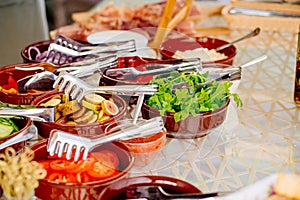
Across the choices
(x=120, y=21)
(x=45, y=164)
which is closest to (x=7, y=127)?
(x=45, y=164)

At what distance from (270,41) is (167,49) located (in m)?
0.43

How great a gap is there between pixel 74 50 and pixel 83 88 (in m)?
0.29

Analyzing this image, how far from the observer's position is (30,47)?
1368mm

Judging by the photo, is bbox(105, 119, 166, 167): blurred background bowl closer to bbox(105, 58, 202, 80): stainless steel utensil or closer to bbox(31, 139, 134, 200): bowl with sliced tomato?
bbox(31, 139, 134, 200): bowl with sliced tomato

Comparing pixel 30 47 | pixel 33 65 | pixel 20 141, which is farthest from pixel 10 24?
pixel 20 141

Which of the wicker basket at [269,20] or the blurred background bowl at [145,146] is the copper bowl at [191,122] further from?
the wicker basket at [269,20]

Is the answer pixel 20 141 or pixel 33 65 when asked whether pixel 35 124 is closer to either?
pixel 20 141

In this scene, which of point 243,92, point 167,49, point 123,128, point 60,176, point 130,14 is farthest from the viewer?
point 130,14

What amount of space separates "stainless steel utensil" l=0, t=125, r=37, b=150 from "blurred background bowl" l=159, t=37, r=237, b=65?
1.70 ft

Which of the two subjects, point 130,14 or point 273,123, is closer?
point 273,123

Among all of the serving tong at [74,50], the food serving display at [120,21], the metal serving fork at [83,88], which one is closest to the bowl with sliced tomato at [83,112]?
the metal serving fork at [83,88]

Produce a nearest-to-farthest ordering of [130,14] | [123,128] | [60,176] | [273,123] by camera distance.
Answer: [60,176] → [123,128] → [273,123] → [130,14]

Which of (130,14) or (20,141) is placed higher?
(130,14)

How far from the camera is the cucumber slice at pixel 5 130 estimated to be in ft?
3.03
